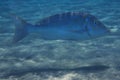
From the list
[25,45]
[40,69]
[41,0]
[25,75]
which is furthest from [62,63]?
[41,0]

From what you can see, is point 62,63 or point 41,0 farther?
point 41,0

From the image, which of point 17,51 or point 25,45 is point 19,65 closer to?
point 17,51

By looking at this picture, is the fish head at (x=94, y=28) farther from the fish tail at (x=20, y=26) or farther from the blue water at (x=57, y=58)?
the fish tail at (x=20, y=26)

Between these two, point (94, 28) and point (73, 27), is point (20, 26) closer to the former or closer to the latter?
point (73, 27)

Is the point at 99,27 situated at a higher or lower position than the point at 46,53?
higher

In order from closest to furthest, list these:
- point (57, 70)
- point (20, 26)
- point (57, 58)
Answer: point (57, 70), point (20, 26), point (57, 58)

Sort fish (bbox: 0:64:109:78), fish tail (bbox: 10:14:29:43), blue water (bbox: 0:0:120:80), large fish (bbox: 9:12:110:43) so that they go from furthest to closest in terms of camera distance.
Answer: fish tail (bbox: 10:14:29:43) < fish (bbox: 0:64:109:78) < blue water (bbox: 0:0:120:80) < large fish (bbox: 9:12:110:43)

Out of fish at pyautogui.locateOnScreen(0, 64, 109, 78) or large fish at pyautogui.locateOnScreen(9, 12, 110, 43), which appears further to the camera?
fish at pyautogui.locateOnScreen(0, 64, 109, 78)

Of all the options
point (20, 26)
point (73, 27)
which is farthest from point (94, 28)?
point (20, 26)

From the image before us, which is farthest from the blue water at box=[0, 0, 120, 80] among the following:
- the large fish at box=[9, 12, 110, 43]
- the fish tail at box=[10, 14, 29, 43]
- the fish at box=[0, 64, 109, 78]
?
the large fish at box=[9, 12, 110, 43]

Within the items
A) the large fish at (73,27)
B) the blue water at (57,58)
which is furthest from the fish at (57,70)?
the large fish at (73,27)

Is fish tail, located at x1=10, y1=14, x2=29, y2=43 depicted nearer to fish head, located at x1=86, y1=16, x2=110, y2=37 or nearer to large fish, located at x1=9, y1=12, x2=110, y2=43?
large fish, located at x1=9, y1=12, x2=110, y2=43
